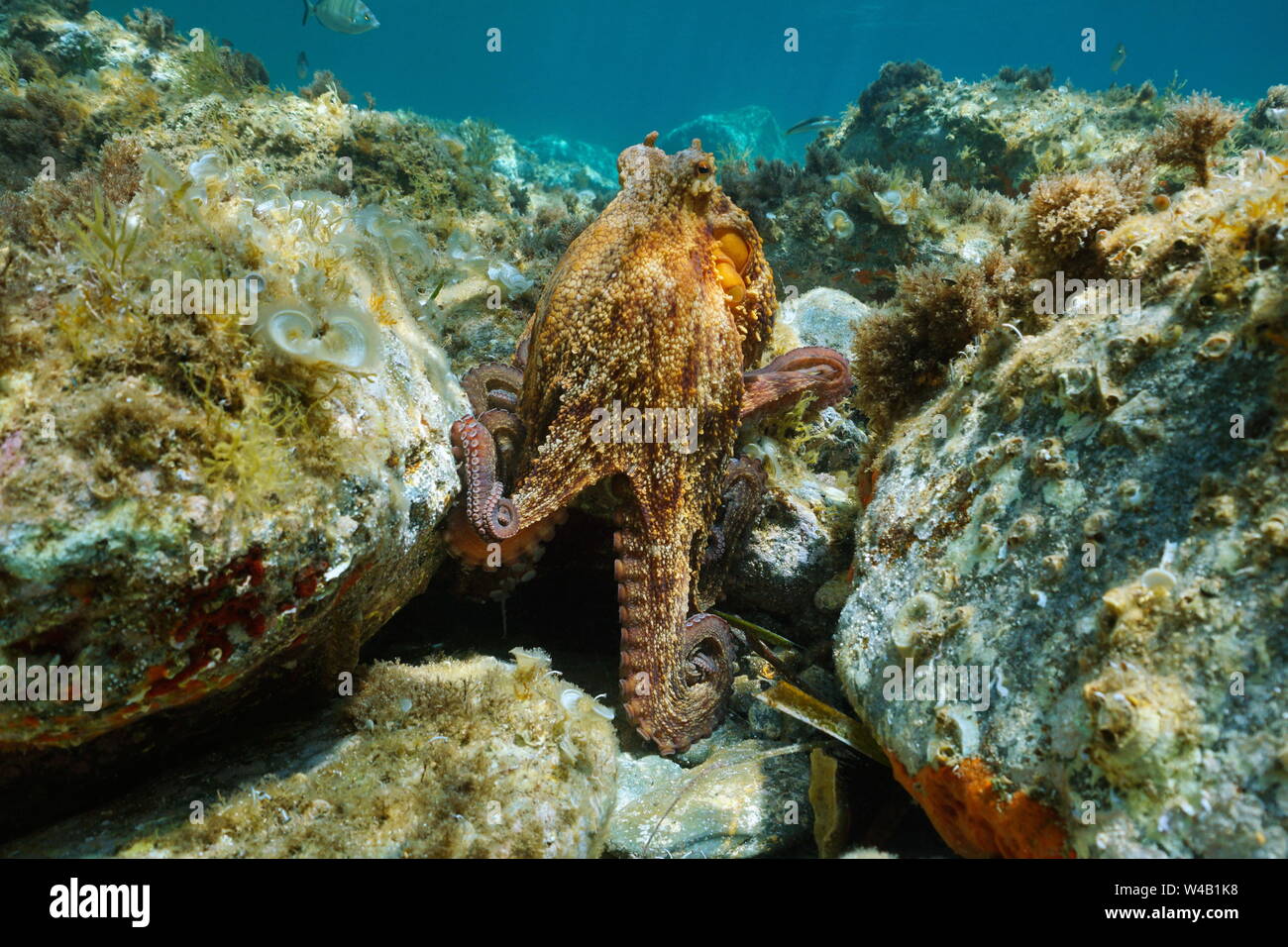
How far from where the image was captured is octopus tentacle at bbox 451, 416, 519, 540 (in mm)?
3195

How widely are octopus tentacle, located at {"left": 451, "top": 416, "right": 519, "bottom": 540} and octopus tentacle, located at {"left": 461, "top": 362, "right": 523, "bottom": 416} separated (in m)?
0.50

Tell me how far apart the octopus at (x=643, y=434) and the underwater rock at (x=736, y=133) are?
41.9m

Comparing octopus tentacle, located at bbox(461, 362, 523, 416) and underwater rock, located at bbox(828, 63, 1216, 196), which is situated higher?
underwater rock, located at bbox(828, 63, 1216, 196)

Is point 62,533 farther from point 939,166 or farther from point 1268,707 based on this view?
point 939,166

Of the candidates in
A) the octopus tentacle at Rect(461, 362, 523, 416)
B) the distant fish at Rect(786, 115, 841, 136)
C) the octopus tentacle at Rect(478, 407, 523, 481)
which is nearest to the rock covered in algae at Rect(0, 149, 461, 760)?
the octopus tentacle at Rect(478, 407, 523, 481)

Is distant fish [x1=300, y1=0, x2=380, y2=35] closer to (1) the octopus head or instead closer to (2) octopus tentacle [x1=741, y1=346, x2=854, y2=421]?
(1) the octopus head

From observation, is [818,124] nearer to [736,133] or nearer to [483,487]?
[483,487]

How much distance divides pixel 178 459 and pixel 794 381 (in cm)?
342

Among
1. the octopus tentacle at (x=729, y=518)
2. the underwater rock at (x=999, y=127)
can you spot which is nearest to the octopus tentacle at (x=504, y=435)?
the octopus tentacle at (x=729, y=518)

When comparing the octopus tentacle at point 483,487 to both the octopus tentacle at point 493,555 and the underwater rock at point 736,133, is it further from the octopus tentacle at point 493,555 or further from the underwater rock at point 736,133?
the underwater rock at point 736,133

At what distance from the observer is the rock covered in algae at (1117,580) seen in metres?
1.80

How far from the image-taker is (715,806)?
3.17m

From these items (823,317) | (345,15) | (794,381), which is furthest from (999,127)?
Answer: (345,15)
